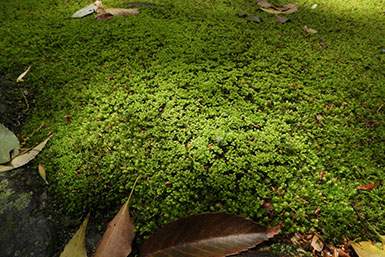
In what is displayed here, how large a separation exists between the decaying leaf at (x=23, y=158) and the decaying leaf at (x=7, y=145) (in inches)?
1.5

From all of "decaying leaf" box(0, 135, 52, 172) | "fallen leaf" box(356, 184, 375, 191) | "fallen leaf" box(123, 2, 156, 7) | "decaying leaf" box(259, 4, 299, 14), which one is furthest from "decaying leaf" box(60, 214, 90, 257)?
"decaying leaf" box(259, 4, 299, 14)

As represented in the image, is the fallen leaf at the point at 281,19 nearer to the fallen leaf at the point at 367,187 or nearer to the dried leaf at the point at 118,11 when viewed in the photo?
the dried leaf at the point at 118,11

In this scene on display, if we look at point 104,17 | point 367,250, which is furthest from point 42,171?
point 367,250

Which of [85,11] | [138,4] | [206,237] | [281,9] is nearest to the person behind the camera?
[206,237]

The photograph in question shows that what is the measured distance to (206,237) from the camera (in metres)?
1.27

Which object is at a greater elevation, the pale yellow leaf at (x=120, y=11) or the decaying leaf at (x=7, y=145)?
the pale yellow leaf at (x=120, y=11)

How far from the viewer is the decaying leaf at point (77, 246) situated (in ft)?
4.31

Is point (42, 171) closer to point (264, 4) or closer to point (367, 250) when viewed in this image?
point (367, 250)

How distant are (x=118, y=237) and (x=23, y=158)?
1099mm

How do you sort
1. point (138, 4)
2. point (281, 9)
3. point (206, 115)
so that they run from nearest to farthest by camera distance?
point (206, 115)
point (138, 4)
point (281, 9)

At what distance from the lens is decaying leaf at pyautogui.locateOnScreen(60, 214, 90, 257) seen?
4.31 ft

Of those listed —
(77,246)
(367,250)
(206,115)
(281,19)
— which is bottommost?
(367,250)

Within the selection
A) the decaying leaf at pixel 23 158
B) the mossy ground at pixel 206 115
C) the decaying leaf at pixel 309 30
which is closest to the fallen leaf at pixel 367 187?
the mossy ground at pixel 206 115

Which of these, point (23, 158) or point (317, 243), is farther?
point (23, 158)
